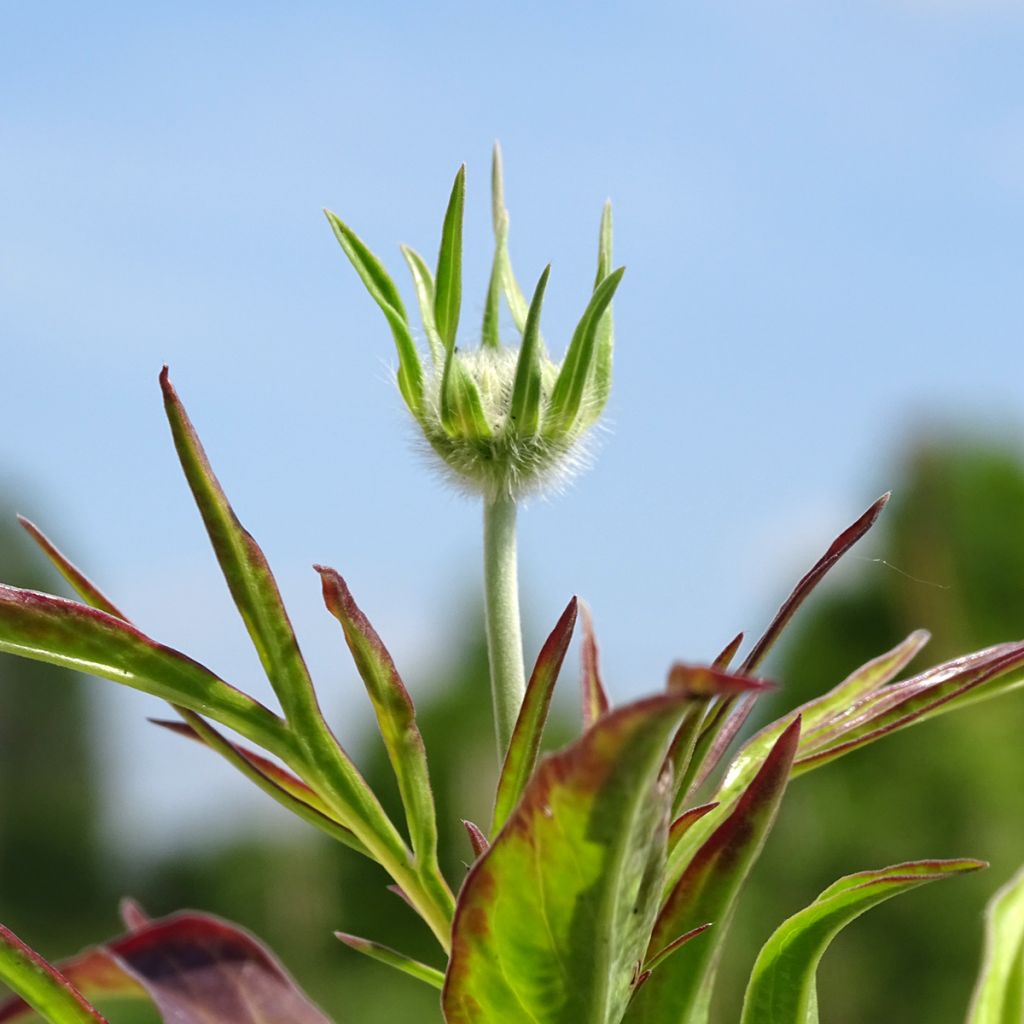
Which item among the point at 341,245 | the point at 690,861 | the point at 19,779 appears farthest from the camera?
the point at 19,779

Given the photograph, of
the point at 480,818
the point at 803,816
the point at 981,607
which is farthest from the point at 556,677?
the point at 480,818

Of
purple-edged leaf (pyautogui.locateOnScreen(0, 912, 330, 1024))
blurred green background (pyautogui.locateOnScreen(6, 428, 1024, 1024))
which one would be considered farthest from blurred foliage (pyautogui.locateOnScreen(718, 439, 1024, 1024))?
purple-edged leaf (pyautogui.locateOnScreen(0, 912, 330, 1024))

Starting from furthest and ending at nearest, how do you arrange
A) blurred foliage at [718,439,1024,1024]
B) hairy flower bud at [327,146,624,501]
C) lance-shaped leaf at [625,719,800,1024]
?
blurred foliage at [718,439,1024,1024]
hairy flower bud at [327,146,624,501]
lance-shaped leaf at [625,719,800,1024]

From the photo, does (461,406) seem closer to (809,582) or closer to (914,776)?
(809,582)

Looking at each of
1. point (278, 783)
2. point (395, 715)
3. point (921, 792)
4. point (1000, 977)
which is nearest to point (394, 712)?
point (395, 715)

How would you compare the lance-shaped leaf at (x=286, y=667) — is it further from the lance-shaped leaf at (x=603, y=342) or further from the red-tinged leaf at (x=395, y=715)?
the lance-shaped leaf at (x=603, y=342)

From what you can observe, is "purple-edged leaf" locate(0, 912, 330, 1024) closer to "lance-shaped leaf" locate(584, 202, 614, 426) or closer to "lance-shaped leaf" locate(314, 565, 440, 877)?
"lance-shaped leaf" locate(314, 565, 440, 877)

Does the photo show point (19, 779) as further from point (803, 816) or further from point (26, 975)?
point (26, 975)
